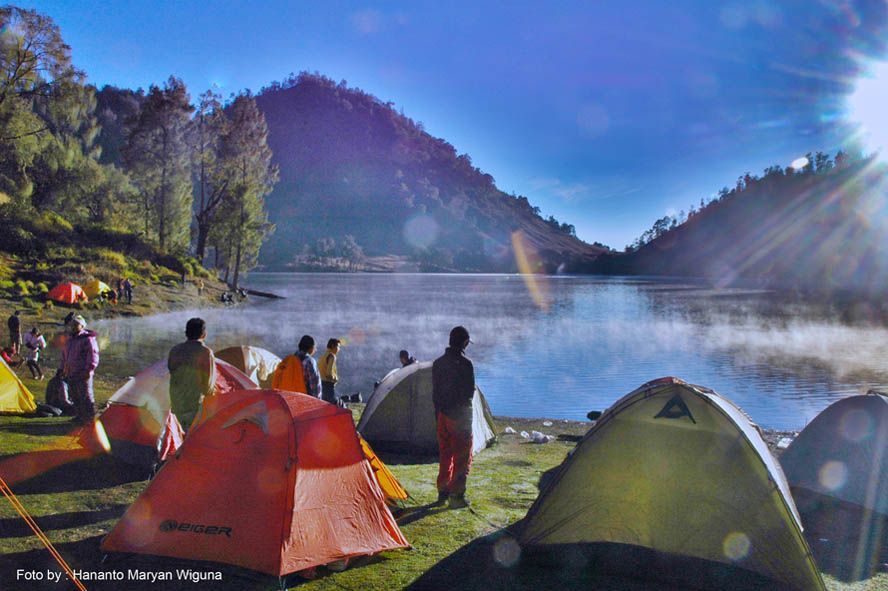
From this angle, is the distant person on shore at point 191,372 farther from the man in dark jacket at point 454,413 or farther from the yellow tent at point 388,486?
the man in dark jacket at point 454,413

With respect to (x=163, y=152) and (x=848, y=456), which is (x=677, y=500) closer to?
(x=848, y=456)

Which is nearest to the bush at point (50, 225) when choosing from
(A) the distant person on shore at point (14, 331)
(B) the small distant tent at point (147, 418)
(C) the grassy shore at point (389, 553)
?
(A) the distant person on shore at point (14, 331)

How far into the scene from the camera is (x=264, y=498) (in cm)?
656

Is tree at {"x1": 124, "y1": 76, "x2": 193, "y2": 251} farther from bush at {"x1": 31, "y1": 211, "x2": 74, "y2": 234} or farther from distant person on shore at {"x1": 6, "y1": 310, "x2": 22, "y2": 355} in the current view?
distant person on shore at {"x1": 6, "y1": 310, "x2": 22, "y2": 355}

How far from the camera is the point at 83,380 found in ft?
38.8

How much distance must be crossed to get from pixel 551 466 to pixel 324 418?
248 inches

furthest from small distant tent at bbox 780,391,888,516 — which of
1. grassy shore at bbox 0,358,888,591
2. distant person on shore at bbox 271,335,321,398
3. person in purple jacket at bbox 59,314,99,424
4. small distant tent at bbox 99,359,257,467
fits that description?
person in purple jacket at bbox 59,314,99,424

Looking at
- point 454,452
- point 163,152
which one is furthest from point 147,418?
point 163,152

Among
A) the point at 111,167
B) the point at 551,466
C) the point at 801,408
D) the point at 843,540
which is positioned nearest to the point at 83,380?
the point at 551,466

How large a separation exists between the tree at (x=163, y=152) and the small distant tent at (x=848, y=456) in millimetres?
54123

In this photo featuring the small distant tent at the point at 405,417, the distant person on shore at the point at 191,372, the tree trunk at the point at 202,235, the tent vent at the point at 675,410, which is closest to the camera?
the tent vent at the point at 675,410

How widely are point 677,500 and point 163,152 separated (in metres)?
56.5

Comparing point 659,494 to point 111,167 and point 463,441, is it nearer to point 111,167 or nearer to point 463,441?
point 463,441

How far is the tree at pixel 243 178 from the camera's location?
197ft
